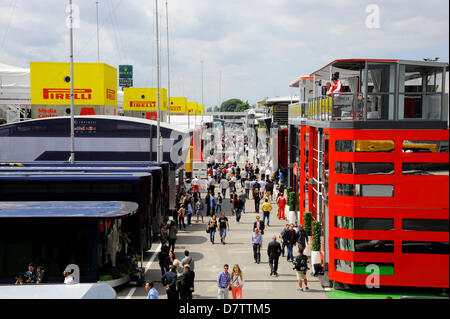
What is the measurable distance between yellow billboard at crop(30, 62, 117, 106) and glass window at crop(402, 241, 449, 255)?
30206 millimetres

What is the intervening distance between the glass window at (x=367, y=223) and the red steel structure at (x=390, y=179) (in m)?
0.03

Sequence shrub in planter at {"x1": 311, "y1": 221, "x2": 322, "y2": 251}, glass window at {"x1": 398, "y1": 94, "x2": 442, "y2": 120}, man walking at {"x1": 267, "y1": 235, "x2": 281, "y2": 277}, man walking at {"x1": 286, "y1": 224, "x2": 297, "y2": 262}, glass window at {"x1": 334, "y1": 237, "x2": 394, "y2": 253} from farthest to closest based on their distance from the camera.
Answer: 1. man walking at {"x1": 286, "y1": 224, "x2": 297, "y2": 262}
2. shrub in planter at {"x1": 311, "y1": 221, "x2": 322, "y2": 251}
3. man walking at {"x1": 267, "y1": 235, "x2": 281, "y2": 277}
4. glass window at {"x1": 398, "y1": 94, "x2": 442, "y2": 120}
5. glass window at {"x1": 334, "y1": 237, "x2": 394, "y2": 253}

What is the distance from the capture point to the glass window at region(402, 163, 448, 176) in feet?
52.3

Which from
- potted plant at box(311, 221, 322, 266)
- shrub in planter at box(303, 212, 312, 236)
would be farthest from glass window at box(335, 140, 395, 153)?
shrub in planter at box(303, 212, 312, 236)

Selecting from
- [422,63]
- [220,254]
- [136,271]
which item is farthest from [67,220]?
[422,63]

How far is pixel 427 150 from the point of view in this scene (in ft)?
52.3

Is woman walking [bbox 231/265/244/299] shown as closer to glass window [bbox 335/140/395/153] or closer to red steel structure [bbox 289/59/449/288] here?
red steel structure [bbox 289/59/449/288]

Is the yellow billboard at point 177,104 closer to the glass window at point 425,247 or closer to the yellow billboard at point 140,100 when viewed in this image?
the yellow billboard at point 140,100

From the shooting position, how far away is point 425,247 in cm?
1609

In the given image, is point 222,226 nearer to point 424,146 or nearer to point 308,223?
point 308,223

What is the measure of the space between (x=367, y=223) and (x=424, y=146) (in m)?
2.60

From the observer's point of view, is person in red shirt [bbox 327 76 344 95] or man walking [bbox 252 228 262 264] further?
man walking [bbox 252 228 262 264]

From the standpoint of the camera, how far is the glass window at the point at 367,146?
1611cm
